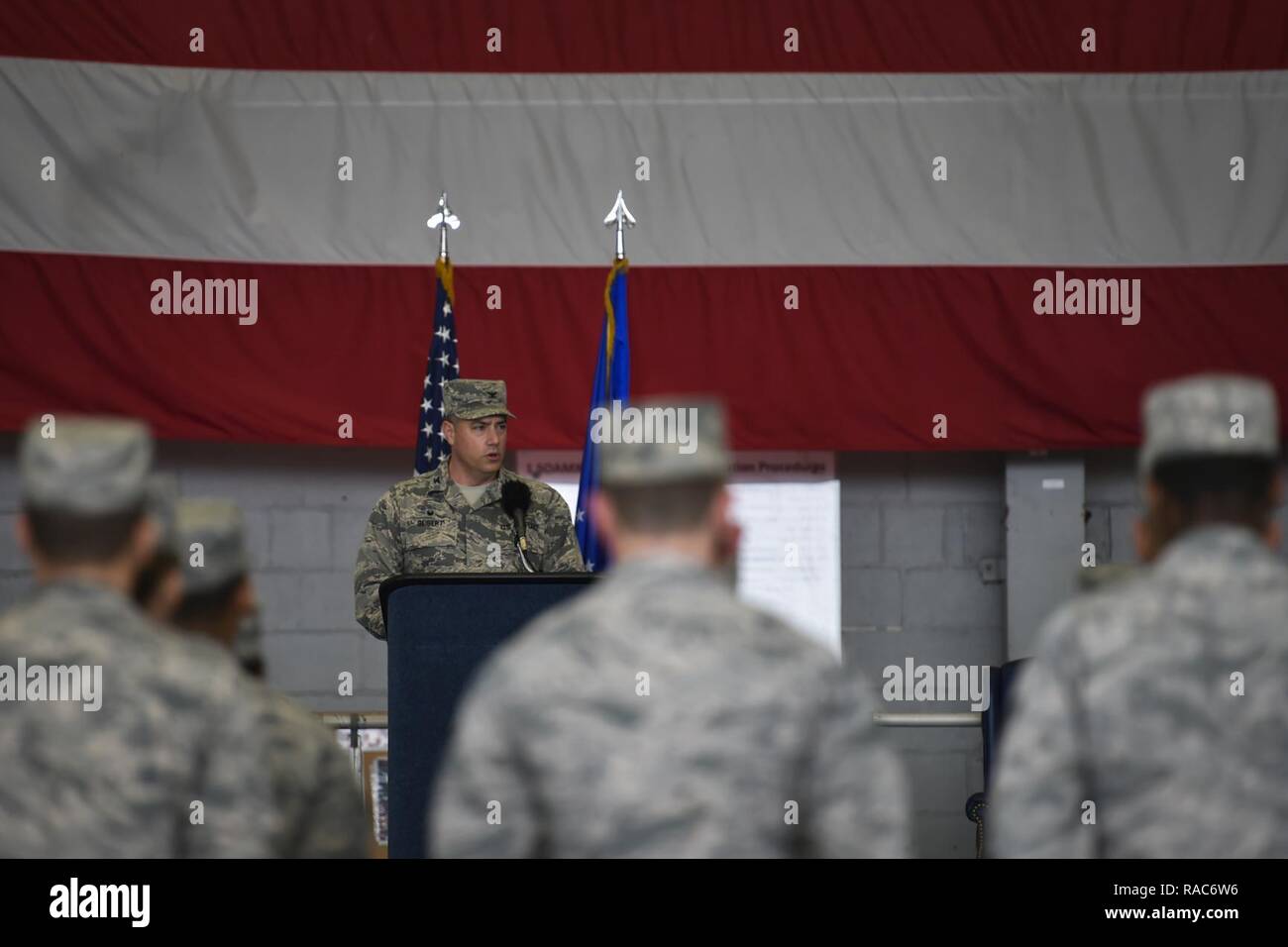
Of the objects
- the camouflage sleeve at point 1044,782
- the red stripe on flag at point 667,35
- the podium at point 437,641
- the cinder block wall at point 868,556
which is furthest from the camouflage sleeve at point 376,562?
the camouflage sleeve at point 1044,782

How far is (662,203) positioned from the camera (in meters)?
5.91

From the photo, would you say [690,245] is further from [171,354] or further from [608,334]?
[171,354]

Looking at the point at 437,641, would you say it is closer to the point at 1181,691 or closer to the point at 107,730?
the point at 107,730

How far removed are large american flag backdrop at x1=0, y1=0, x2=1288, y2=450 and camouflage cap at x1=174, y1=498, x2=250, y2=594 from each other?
3.50 meters

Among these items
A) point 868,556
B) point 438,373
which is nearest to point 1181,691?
point 438,373

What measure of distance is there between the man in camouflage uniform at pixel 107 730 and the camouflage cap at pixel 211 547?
177mm

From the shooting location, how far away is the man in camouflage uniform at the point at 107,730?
71.9 inches

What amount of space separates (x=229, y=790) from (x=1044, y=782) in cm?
84

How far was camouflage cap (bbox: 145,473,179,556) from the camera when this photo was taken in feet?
6.46

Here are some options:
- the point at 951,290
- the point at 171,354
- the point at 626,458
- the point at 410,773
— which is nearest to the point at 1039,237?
A: the point at 951,290

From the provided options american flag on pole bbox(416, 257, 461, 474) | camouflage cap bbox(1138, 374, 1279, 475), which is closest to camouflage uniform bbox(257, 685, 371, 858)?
camouflage cap bbox(1138, 374, 1279, 475)

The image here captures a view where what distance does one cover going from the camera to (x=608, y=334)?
17.6 ft

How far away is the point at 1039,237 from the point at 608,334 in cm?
153
